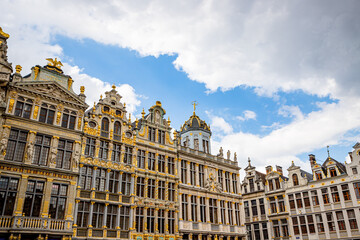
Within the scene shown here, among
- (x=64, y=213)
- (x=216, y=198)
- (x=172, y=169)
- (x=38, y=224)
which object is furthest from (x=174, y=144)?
(x=38, y=224)

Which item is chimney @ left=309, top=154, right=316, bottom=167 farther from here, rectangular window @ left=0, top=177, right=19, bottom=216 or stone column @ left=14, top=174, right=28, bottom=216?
rectangular window @ left=0, top=177, right=19, bottom=216

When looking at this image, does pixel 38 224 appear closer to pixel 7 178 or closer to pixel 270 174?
pixel 7 178

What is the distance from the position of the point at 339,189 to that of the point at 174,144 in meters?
22.3

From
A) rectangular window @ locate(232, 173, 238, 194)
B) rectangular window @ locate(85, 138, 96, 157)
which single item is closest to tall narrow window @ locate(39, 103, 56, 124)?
rectangular window @ locate(85, 138, 96, 157)

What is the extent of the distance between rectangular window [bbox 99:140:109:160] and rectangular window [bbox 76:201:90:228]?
4742 mm

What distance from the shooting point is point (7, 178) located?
81.2 feet

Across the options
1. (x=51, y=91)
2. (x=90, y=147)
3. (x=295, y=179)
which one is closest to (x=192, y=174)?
(x=90, y=147)

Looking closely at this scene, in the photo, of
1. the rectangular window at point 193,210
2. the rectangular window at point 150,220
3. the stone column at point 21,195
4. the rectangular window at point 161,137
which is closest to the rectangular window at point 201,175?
the rectangular window at point 193,210

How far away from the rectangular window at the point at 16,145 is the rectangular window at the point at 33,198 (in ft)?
7.59

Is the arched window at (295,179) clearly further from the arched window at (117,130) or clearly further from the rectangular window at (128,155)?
the arched window at (117,130)

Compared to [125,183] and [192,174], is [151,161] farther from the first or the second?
[192,174]

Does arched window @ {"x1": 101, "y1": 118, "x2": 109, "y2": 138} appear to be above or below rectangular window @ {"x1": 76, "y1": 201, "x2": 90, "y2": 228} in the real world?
above

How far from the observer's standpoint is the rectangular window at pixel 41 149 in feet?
87.5

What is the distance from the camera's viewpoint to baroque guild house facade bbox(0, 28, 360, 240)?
2581cm
